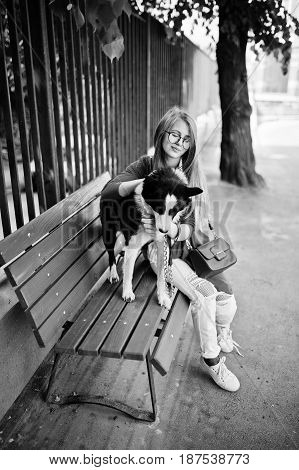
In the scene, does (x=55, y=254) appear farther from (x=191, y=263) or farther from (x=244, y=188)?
(x=244, y=188)

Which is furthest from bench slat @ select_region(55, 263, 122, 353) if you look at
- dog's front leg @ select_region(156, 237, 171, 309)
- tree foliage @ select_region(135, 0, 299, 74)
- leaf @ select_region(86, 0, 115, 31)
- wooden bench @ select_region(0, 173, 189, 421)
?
tree foliage @ select_region(135, 0, 299, 74)

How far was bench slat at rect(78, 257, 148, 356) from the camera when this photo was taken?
2235 millimetres

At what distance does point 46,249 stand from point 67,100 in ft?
5.05

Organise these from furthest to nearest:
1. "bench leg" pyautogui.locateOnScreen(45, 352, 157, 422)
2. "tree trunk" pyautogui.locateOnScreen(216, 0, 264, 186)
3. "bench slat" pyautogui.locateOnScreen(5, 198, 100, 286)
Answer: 1. "tree trunk" pyautogui.locateOnScreen(216, 0, 264, 186)
2. "bench leg" pyautogui.locateOnScreen(45, 352, 157, 422)
3. "bench slat" pyautogui.locateOnScreen(5, 198, 100, 286)

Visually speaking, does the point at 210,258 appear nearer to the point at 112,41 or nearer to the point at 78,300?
the point at 78,300

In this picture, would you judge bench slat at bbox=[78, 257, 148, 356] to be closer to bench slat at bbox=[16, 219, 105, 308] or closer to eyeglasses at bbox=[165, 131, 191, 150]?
bench slat at bbox=[16, 219, 105, 308]

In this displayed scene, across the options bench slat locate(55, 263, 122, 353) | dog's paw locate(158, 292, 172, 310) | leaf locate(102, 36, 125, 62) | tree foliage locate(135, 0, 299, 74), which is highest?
tree foliage locate(135, 0, 299, 74)

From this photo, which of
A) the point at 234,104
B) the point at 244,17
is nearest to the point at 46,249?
the point at 244,17

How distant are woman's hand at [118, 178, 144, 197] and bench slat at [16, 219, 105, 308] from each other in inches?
18.7

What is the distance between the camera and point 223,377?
273 cm

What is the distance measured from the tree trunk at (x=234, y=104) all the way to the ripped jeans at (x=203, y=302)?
508 cm

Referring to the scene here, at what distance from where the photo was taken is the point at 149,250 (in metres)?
3.01

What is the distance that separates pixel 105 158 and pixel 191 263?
2.18m

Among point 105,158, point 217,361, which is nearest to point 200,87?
point 105,158
